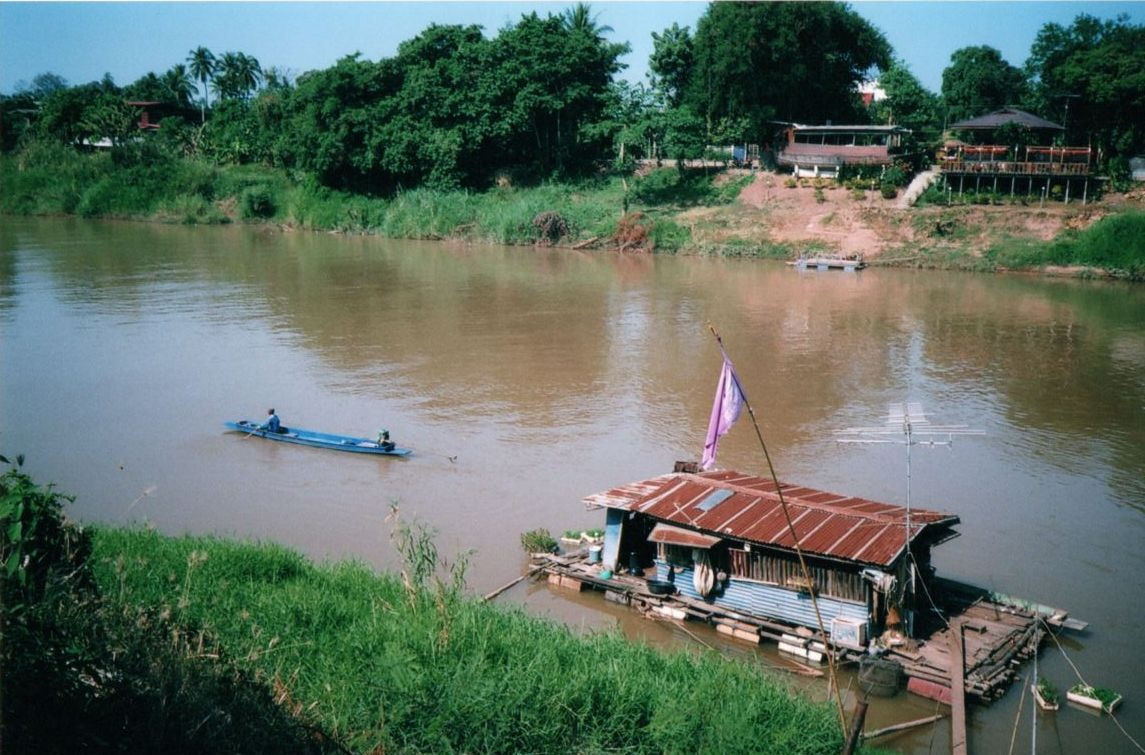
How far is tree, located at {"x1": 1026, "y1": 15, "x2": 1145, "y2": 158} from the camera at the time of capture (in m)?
41.2

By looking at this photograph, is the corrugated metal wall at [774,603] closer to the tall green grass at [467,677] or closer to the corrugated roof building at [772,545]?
the corrugated roof building at [772,545]

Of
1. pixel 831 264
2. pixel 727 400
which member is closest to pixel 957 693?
pixel 727 400

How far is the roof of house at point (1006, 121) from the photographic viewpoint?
4156 cm

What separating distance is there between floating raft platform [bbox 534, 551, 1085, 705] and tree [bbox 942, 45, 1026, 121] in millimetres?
48470

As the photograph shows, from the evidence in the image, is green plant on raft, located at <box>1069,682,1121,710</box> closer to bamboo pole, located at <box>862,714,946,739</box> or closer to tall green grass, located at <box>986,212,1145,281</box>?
bamboo pole, located at <box>862,714,946,739</box>

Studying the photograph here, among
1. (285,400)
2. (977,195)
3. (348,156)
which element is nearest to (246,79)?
(348,156)

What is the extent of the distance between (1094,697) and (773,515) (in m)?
4.06

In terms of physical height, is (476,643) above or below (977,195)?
below

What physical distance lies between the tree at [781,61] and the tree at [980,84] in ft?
20.8

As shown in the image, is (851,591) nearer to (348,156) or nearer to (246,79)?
(348,156)

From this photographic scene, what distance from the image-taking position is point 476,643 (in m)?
9.05

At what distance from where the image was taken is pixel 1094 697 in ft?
34.8

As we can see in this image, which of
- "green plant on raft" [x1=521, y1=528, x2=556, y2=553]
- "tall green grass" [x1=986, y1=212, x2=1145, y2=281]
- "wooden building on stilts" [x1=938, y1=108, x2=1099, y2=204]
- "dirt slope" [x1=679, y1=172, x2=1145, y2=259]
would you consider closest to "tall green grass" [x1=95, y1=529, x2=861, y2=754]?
"green plant on raft" [x1=521, y1=528, x2=556, y2=553]

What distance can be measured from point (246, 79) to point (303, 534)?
7617 centimetres
